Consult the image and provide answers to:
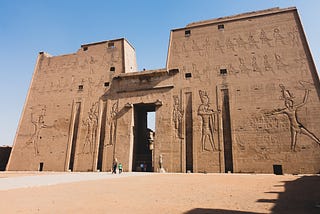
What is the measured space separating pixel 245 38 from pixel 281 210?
56.1ft

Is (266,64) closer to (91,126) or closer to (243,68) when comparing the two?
Answer: (243,68)

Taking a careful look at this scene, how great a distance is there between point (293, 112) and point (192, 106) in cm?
696

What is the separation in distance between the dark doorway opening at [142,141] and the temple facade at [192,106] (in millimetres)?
95

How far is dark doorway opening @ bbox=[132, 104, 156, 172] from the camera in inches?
736

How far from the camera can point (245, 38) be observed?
18109 mm

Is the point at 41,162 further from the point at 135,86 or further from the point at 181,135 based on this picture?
the point at 181,135

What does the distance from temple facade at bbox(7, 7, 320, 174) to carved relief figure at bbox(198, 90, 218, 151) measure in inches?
2.9

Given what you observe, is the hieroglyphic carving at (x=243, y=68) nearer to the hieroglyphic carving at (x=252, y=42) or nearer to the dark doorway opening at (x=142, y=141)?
the hieroglyphic carving at (x=252, y=42)

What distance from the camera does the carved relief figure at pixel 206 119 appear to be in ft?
53.8

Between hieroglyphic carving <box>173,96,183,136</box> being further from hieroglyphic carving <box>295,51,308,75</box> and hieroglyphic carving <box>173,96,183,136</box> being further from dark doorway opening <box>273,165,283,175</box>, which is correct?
hieroglyphic carving <box>295,51,308,75</box>

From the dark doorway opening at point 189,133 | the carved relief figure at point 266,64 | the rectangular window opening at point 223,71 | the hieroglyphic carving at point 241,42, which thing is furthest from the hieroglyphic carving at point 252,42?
the dark doorway opening at point 189,133

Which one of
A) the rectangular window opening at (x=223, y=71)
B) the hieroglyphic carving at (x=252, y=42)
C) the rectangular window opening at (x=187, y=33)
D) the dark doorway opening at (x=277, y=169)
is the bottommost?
the dark doorway opening at (x=277, y=169)

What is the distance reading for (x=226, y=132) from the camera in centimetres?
1634

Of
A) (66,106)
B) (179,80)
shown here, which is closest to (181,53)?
(179,80)
